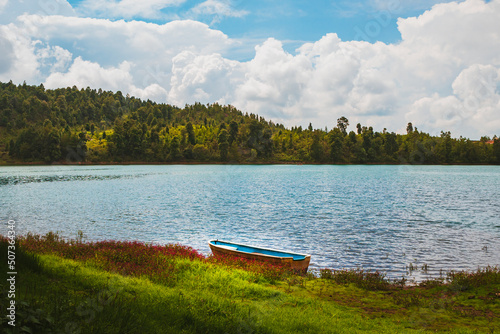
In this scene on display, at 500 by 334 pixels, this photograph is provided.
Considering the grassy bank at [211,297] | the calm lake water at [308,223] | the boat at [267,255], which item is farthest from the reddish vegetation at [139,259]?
the calm lake water at [308,223]

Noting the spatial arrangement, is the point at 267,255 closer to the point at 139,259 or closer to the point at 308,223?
the point at 139,259

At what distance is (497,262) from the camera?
23.9 meters

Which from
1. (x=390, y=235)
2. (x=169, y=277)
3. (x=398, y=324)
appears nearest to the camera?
(x=398, y=324)

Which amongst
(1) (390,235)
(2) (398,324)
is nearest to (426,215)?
(1) (390,235)

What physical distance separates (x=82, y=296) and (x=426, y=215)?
45033 millimetres

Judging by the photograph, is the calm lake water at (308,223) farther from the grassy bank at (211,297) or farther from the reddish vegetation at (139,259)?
the reddish vegetation at (139,259)

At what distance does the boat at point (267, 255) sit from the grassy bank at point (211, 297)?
0.77 meters

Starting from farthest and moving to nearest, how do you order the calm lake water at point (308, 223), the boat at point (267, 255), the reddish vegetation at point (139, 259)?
the calm lake water at point (308, 223), the boat at point (267, 255), the reddish vegetation at point (139, 259)

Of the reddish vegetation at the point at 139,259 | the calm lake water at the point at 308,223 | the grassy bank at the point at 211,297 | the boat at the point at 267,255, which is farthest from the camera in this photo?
the calm lake water at the point at 308,223

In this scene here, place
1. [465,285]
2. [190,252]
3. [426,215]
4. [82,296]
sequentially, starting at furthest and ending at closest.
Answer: [426,215] → [190,252] → [465,285] → [82,296]

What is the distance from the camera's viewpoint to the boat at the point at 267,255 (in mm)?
19105

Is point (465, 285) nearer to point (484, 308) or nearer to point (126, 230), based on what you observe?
point (484, 308)

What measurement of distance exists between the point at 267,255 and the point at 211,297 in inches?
319

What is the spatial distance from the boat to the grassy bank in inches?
30.3
